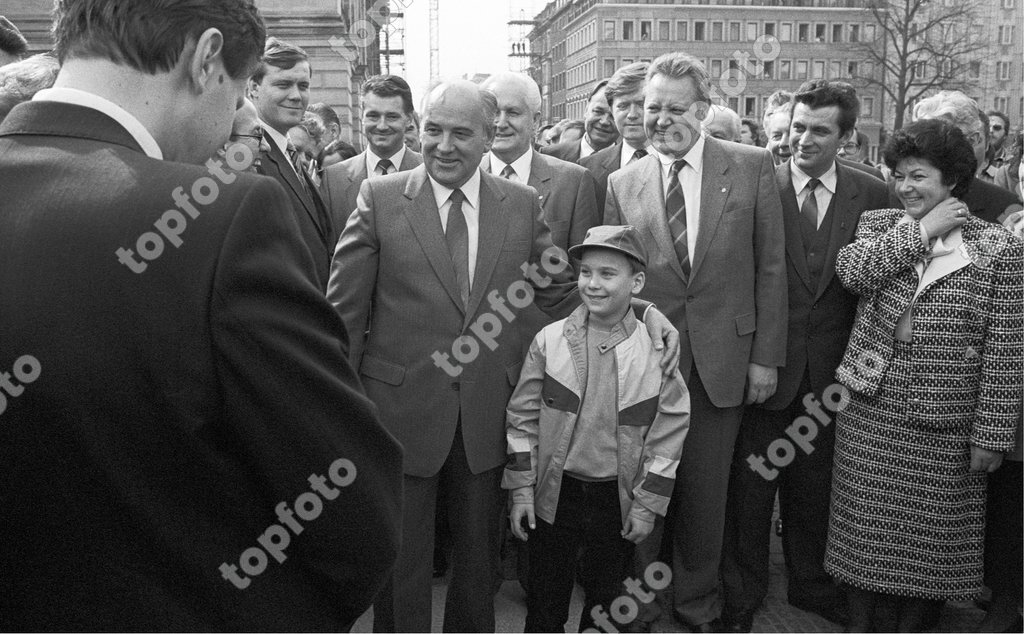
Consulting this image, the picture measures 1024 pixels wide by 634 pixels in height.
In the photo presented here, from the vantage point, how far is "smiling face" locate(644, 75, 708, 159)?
4.45 meters

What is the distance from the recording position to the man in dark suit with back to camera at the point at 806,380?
15.0ft

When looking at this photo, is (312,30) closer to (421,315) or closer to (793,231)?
(793,231)

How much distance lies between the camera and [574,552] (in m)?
3.88

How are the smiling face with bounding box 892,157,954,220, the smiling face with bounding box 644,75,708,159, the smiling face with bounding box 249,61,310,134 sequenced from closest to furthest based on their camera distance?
the smiling face with bounding box 892,157,954,220 < the smiling face with bounding box 644,75,708,159 < the smiling face with bounding box 249,61,310,134

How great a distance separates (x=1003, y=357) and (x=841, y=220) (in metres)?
1.01

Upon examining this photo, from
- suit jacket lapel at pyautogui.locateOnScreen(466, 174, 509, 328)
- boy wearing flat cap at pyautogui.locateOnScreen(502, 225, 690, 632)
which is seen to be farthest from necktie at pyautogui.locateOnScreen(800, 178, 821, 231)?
suit jacket lapel at pyautogui.locateOnScreen(466, 174, 509, 328)

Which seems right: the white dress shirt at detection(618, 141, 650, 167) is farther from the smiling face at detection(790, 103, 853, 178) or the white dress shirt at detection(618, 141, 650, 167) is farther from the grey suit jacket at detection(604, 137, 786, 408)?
the grey suit jacket at detection(604, 137, 786, 408)

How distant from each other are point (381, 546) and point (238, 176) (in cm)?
61

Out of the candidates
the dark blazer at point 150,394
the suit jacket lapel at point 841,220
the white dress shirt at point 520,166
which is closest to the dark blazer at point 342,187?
the white dress shirt at point 520,166

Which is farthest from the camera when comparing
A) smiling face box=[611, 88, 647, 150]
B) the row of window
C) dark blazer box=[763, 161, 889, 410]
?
the row of window

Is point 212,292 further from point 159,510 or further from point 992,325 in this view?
point 992,325

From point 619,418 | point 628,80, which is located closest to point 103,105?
point 619,418

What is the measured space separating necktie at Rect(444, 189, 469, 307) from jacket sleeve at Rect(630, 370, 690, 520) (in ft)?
2.96

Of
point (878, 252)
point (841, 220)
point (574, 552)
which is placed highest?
point (841, 220)
